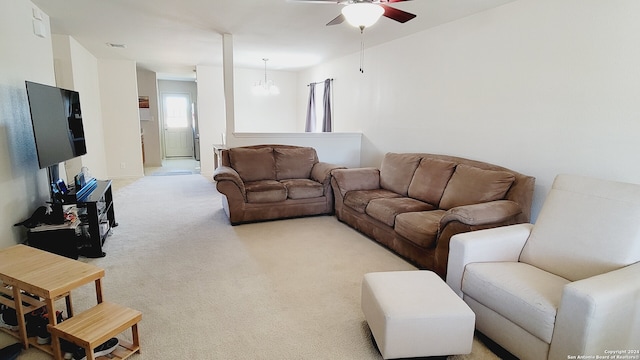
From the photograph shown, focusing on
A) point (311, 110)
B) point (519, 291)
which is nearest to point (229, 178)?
point (519, 291)

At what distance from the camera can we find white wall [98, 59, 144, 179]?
22.4ft

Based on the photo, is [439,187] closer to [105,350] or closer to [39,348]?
[105,350]

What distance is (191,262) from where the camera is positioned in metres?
3.02

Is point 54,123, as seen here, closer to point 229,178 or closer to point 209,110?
point 229,178

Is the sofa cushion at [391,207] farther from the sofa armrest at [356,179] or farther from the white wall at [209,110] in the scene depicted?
the white wall at [209,110]

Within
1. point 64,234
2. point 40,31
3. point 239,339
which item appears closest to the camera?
point 239,339

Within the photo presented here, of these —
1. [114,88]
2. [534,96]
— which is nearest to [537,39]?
[534,96]

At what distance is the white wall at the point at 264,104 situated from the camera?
782 centimetres

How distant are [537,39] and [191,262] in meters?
3.64

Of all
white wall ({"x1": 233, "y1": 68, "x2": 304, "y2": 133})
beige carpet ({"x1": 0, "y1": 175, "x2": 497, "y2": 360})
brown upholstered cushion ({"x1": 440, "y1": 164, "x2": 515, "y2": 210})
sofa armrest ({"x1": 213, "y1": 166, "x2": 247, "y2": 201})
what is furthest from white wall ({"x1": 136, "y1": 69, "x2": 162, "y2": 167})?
brown upholstered cushion ({"x1": 440, "y1": 164, "x2": 515, "y2": 210})

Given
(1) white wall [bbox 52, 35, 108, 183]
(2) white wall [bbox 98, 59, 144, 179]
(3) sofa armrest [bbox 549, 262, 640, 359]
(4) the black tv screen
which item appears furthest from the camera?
(2) white wall [bbox 98, 59, 144, 179]

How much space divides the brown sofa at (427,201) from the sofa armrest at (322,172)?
0.21 m

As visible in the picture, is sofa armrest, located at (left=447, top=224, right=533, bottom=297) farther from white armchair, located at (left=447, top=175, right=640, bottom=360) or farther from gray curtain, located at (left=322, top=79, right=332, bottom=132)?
gray curtain, located at (left=322, top=79, right=332, bottom=132)

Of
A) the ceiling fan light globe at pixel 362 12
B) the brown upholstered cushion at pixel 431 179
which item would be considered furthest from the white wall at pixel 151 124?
the ceiling fan light globe at pixel 362 12
